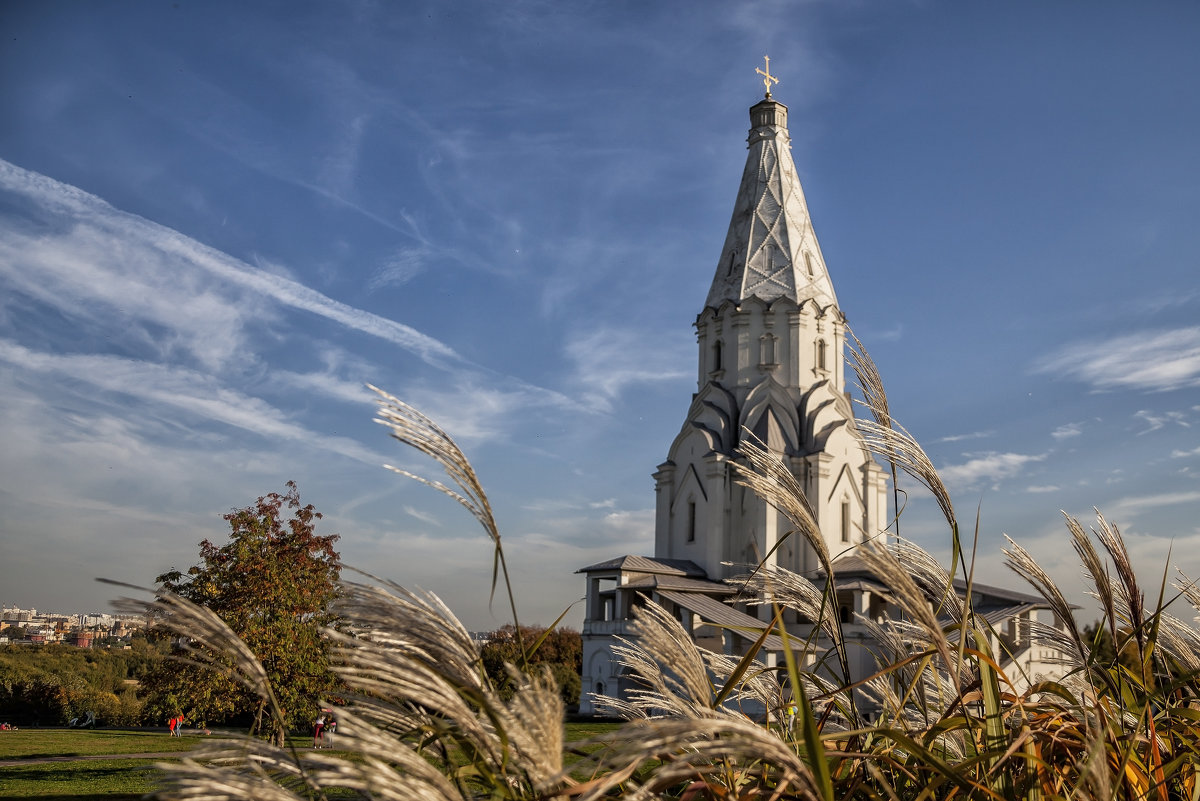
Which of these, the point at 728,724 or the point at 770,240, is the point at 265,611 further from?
the point at 770,240

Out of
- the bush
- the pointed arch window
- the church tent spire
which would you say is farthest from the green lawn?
the church tent spire

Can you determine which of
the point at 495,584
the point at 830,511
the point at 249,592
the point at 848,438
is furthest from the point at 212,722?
the point at 495,584

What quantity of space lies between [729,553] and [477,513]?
96.4 ft

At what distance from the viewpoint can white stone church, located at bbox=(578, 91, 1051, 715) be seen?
2956 cm

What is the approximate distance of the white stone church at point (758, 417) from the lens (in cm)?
2956

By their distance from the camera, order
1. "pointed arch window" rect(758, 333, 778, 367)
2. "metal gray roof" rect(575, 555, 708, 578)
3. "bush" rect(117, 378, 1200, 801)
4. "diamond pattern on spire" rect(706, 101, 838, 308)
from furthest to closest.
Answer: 1. "diamond pattern on spire" rect(706, 101, 838, 308)
2. "pointed arch window" rect(758, 333, 778, 367)
3. "metal gray roof" rect(575, 555, 708, 578)
4. "bush" rect(117, 378, 1200, 801)

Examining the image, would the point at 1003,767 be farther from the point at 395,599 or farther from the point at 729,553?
the point at 729,553

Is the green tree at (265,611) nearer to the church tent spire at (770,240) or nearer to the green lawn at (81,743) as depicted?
the green lawn at (81,743)

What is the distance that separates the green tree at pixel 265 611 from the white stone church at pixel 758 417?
14327 millimetres

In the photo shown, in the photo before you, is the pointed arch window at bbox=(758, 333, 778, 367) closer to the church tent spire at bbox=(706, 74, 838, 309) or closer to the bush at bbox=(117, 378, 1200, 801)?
the church tent spire at bbox=(706, 74, 838, 309)

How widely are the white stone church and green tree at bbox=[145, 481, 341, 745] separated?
14327 mm

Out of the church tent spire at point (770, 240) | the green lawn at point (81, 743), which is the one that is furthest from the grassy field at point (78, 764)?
the church tent spire at point (770, 240)

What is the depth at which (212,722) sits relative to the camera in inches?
870

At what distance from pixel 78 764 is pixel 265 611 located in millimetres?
3213
